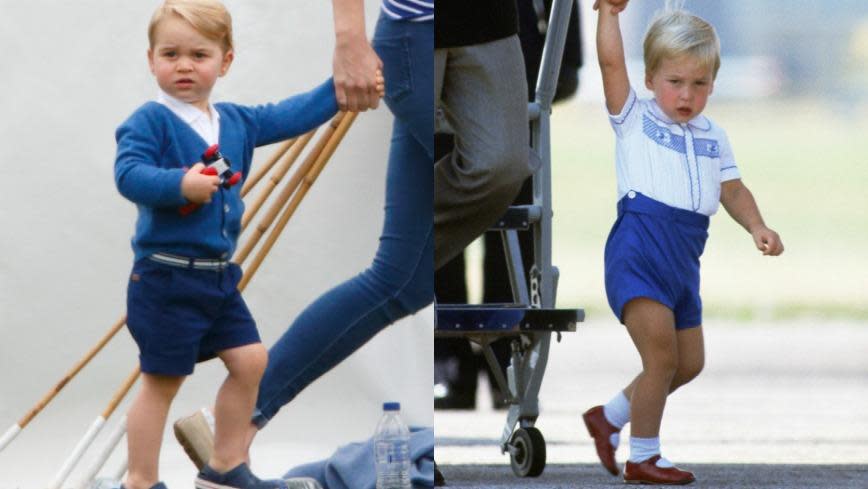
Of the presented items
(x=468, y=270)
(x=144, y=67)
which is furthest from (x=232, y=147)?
(x=468, y=270)

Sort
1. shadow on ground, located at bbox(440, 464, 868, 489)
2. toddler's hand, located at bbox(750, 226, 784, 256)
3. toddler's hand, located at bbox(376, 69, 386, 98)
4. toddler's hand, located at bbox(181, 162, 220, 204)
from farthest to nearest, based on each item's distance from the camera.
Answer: toddler's hand, located at bbox(750, 226, 784, 256) < shadow on ground, located at bbox(440, 464, 868, 489) < toddler's hand, located at bbox(376, 69, 386, 98) < toddler's hand, located at bbox(181, 162, 220, 204)

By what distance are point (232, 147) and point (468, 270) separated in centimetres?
69

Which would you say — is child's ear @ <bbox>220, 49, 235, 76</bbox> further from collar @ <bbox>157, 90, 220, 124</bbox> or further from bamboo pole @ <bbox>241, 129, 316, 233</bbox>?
bamboo pole @ <bbox>241, 129, 316, 233</bbox>

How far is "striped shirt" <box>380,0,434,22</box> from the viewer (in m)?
2.46

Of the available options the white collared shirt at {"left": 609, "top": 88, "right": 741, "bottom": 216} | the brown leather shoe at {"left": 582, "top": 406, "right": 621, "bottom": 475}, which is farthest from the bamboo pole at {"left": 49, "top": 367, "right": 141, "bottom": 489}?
the white collared shirt at {"left": 609, "top": 88, "right": 741, "bottom": 216}

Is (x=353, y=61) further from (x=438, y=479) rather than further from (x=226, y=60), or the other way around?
(x=438, y=479)

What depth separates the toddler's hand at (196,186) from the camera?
2107 millimetres

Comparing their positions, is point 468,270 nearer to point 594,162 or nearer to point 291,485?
point 594,162

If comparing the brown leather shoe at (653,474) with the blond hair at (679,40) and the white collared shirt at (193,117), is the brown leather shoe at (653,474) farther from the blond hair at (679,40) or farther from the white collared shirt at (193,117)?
the white collared shirt at (193,117)

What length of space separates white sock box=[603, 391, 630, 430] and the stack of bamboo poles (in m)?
0.68

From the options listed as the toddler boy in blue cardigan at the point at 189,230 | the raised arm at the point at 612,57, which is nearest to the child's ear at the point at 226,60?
the toddler boy in blue cardigan at the point at 189,230

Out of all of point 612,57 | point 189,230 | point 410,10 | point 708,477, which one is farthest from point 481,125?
point 708,477

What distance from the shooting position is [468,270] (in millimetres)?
2805

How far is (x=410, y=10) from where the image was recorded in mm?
2461
